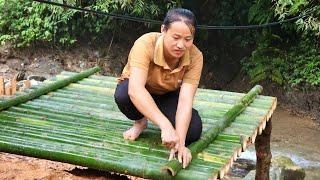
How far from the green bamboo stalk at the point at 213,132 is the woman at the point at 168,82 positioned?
0.20ft

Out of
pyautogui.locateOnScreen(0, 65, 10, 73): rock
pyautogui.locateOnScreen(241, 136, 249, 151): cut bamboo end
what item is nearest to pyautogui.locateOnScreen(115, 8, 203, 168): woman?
pyautogui.locateOnScreen(241, 136, 249, 151): cut bamboo end

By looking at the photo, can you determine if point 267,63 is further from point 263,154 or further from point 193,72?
point 193,72

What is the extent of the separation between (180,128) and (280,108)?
19.1ft

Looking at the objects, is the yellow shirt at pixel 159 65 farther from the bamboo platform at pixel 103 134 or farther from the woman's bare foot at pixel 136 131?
the bamboo platform at pixel 103 134

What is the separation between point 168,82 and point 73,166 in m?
2.22

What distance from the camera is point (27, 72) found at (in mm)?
9297

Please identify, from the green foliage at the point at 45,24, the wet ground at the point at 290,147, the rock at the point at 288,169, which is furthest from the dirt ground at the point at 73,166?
the rock at the point at 288,169

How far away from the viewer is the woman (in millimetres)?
2400

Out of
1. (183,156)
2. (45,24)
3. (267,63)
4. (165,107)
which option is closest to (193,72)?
(165,107)

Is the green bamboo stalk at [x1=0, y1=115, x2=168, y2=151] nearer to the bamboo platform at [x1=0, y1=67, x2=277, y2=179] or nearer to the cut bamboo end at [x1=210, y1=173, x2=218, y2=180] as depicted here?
the bamboo platform at [x1=0, y1=67, x2=277, y2=179]

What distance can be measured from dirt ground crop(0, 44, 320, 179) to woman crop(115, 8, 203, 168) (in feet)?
1.89

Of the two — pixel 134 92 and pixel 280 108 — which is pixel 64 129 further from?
pixel 280 108

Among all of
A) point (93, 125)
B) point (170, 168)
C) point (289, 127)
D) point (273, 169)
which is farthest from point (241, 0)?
point (170, 168)

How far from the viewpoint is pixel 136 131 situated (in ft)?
9.37
